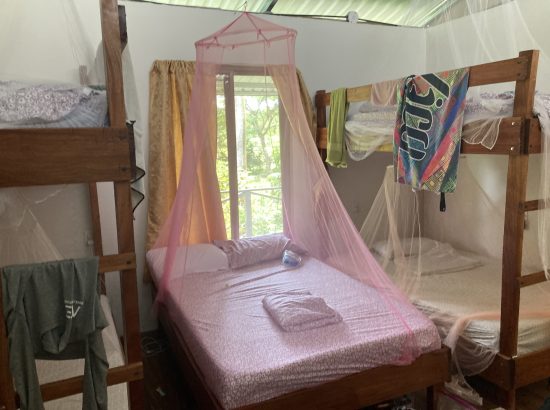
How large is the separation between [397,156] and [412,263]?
1.03 metres

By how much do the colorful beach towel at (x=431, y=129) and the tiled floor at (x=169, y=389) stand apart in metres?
1.36

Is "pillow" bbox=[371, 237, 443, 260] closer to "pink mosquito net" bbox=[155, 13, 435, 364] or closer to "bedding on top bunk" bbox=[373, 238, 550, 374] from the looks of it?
"bedding on top bunk" bbox=[373, 238, 550, 374]

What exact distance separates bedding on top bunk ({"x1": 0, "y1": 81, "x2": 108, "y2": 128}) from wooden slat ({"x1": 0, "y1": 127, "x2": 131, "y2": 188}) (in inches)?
2.7

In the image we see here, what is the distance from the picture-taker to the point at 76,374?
Result: 2.32m

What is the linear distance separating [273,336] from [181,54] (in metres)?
2.36

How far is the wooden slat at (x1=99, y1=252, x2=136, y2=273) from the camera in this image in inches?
65.7

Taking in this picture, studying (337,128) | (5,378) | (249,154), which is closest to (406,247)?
(337,128)

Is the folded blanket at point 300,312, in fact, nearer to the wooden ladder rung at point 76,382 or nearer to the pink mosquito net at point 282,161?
the pink mosquito net at point 282,161

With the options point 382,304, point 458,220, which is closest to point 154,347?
point 382,304

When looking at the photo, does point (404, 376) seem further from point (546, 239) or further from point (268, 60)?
point (268, 60)

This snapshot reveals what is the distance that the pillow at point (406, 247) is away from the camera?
136 inches

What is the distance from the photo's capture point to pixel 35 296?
5.18 feet

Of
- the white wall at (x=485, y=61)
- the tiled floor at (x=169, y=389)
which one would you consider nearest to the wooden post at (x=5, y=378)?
the tiled floor at (x=169, y=389)

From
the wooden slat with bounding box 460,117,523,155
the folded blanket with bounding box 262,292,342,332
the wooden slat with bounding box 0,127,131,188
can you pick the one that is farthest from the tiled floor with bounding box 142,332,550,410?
the wooden slat with bounding box 0,127,131,188
